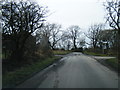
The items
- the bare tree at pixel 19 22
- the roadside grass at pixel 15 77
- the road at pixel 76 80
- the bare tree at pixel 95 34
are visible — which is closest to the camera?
the road at pixel 76 80

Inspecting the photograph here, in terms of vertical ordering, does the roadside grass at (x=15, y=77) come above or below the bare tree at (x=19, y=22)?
below

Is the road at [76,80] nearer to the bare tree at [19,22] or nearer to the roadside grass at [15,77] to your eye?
the roadside grass at [15,77]

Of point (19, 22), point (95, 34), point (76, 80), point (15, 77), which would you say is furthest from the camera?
point (95, 34)

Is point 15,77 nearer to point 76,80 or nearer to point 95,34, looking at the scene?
point 76,80

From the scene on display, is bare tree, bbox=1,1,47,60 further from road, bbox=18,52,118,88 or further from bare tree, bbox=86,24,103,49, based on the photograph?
bare tree, bbox=86,24,103,49

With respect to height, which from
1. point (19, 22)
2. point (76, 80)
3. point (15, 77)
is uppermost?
point (19, 22)

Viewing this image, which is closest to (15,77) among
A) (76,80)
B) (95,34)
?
(76,80)

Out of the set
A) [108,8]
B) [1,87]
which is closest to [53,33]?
[108,8]

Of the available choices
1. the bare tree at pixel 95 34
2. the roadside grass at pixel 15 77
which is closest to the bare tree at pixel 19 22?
the roadside grass at pixel 15 77

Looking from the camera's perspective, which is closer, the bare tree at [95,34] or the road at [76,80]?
the road at [76,80]

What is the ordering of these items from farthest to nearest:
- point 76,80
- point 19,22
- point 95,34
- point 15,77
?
point 95,34, point 19,22, point 15,77, point 76,80

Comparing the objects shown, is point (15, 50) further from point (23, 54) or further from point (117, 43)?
point (117, 43)

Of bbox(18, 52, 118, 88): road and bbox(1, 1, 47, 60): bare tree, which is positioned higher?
bbox(1, 1, 47, 60): bare tree

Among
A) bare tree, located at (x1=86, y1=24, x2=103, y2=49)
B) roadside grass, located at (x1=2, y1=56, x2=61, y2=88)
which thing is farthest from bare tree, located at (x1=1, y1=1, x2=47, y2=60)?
bare tree, located at (x1=86, y1=24, x2=103, y2=49)
